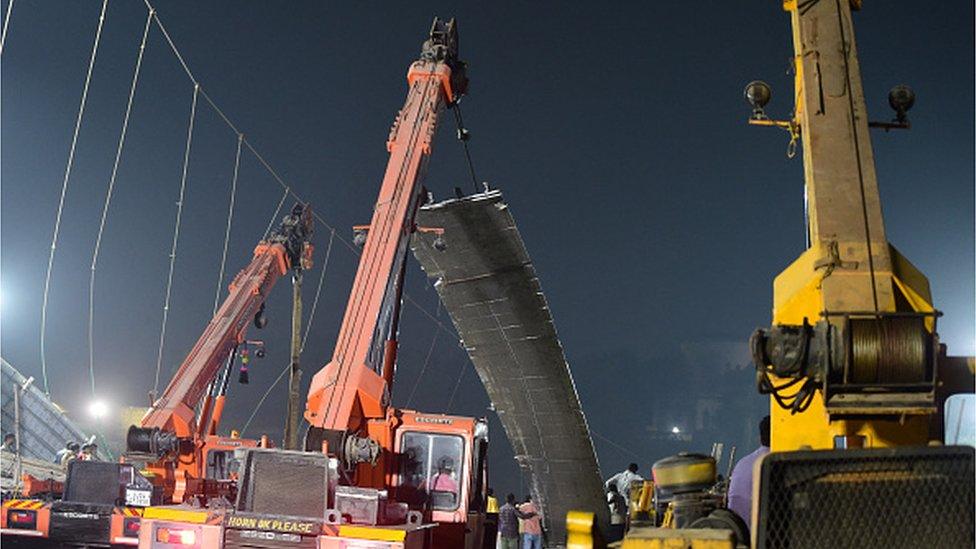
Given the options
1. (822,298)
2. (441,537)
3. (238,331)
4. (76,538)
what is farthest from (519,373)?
(822,298)

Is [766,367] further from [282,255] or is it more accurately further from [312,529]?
[282,255]

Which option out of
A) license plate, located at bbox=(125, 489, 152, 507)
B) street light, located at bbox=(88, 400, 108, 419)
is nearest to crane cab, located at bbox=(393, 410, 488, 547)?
license plate, located at bbox=(125, 489, 152, 507)

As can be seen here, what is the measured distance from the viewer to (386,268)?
403 inches

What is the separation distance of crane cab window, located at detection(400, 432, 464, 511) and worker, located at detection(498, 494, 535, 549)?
5190mm

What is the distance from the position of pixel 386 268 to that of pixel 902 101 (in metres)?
6.17

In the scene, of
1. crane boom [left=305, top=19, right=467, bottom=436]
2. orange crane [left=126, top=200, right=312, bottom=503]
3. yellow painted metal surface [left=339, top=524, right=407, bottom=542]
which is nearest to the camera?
yellow painted metal surface [left=339, top=524, right=407, bottom=542]

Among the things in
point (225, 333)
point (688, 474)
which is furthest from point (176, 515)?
point (225, 333)

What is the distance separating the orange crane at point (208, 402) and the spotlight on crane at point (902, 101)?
31.3 feet

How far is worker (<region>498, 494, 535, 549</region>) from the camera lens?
48.8 ft

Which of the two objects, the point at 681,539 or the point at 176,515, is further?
the point at 176,515

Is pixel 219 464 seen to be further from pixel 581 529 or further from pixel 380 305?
pixel 581 529

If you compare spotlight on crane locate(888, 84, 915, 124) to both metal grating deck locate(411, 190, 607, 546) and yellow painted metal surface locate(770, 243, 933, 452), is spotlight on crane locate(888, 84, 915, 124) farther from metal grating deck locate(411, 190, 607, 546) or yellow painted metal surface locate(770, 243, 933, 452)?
metal grating deck locate(411, 190, 607, 546)

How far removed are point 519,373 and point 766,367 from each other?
13.7 meters

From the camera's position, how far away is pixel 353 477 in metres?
8.97
